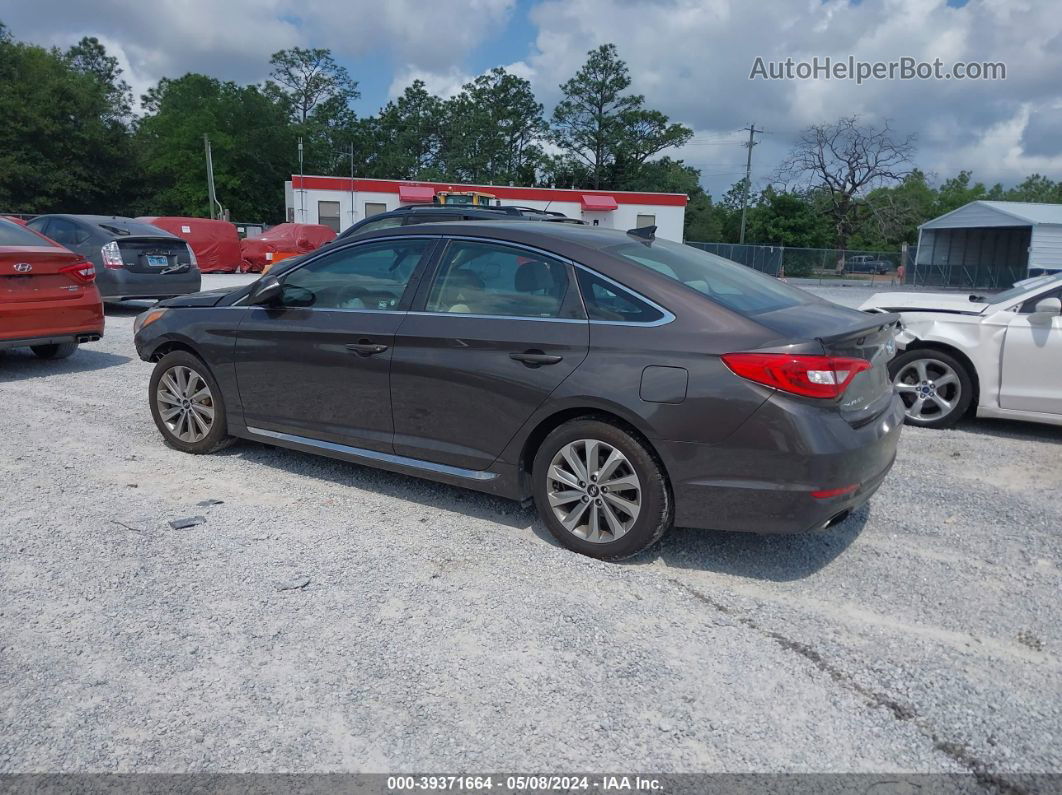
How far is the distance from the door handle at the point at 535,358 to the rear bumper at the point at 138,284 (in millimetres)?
9912

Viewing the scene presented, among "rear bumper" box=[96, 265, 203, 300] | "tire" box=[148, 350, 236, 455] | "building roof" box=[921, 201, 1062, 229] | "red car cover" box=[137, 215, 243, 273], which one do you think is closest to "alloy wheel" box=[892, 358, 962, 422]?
"tire" box=[148, 350, 236, 455]

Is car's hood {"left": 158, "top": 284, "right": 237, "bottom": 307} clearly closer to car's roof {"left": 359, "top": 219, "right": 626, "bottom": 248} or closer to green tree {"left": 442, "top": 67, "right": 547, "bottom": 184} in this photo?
car's roof {"left": 359, "top": 219, "right": 626, "bottom": 248}

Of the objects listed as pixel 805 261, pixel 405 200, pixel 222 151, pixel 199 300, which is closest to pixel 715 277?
pixel 199 300

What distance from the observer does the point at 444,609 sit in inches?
140

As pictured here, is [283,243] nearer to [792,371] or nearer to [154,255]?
[154,255]

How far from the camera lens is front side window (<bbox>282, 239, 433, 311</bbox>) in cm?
470

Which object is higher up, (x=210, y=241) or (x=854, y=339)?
(x=210, y=241)

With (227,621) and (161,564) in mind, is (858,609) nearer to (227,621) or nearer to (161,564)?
(227,621)

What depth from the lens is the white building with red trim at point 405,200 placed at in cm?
3612

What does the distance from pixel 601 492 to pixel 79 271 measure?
6.77 meters

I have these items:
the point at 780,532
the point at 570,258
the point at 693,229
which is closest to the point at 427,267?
the point at 570,258

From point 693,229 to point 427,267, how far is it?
239 feet

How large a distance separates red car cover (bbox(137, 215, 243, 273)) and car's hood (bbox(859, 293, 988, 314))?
20.2 metres

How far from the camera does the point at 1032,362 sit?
6.47 m
